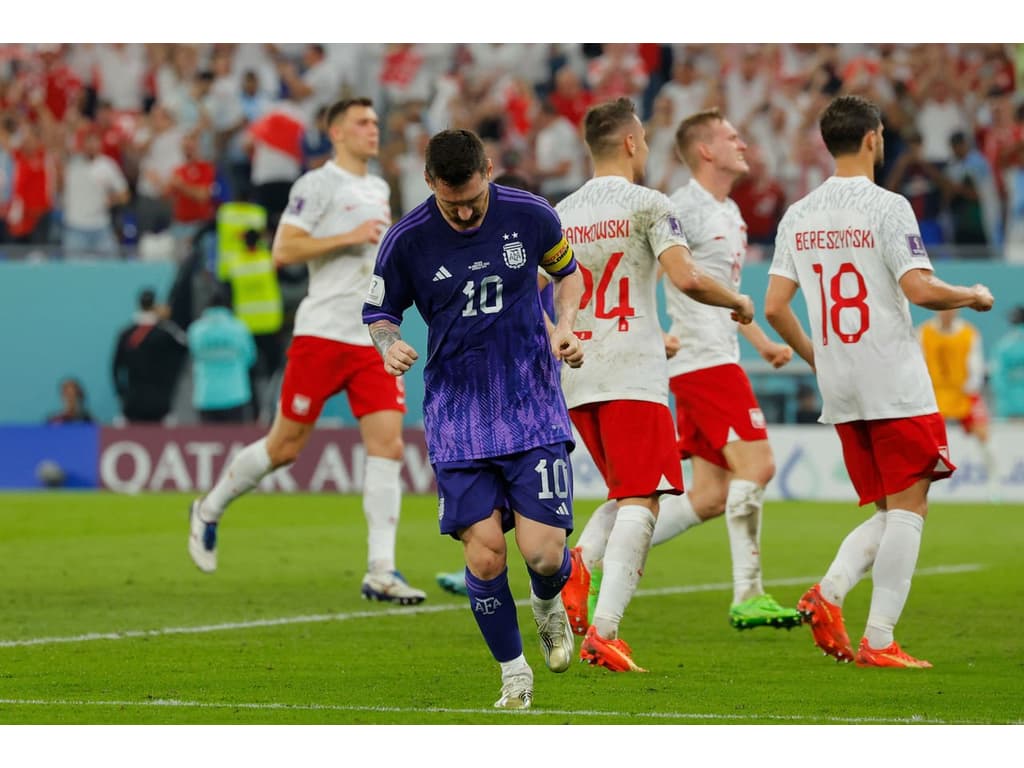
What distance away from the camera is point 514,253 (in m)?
6.75

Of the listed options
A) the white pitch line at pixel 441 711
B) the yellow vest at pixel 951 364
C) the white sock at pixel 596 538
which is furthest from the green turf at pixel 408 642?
the yellow vest at pixel 951 364

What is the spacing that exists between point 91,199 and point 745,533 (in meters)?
14.4

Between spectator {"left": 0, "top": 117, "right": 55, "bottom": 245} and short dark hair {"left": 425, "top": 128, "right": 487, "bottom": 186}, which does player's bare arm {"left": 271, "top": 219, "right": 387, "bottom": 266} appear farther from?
spectator {"left": 0, "top": 117, "right": 55, "bottom": 245}

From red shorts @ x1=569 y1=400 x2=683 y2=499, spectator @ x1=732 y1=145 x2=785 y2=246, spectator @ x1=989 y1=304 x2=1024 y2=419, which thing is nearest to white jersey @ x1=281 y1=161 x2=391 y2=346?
red shorts @ x1=569 y1=400 x2=683 y2=499

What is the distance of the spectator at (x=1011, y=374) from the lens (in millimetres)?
20453

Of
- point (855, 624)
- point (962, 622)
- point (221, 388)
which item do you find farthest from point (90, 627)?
point (221, 388)

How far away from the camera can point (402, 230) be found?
6723 millimetres

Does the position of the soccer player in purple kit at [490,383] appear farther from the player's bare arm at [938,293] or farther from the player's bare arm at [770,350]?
the player's bare arm at [770,350]

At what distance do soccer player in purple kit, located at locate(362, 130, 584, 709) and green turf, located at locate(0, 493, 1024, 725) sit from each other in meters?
0.52

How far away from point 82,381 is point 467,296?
53.7 ft

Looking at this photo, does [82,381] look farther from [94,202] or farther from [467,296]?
[467,296]

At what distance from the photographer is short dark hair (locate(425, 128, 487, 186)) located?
641 centimetres

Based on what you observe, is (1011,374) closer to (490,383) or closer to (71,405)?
(71,405)

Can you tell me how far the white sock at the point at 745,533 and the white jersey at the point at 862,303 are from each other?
3.66 ft
